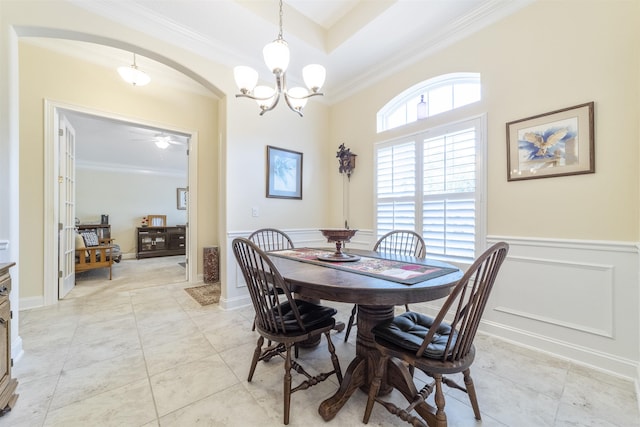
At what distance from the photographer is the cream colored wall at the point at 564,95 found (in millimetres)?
1678

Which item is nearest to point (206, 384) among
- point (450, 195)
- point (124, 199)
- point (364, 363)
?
point (364, 363)

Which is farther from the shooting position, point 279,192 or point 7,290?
point 279,192

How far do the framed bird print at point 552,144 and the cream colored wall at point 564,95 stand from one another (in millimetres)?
50

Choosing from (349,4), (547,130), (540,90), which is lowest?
(547,130)

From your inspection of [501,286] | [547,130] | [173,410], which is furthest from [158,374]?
[547,130]

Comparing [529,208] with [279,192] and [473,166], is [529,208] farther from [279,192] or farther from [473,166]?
[279,192]

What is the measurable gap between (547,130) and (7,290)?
375 centimetres

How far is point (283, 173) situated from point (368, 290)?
2.55 meters

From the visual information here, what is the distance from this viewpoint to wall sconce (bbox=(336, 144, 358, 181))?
3539 millimetres

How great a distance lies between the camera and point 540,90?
2.02 metres

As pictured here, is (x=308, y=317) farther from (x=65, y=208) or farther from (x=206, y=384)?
(x=65, y=208)

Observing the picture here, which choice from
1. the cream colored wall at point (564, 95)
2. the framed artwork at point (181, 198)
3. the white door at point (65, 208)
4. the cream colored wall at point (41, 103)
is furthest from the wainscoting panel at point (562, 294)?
the framed artwork at point (181, 198)

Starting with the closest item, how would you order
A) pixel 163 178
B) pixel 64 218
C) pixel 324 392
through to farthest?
1. pixel 324 392
2. pixel 64 218
3. pixel 163 178

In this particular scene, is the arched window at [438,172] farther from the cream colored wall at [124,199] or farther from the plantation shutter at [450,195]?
the cream colored wall at [124,199]
